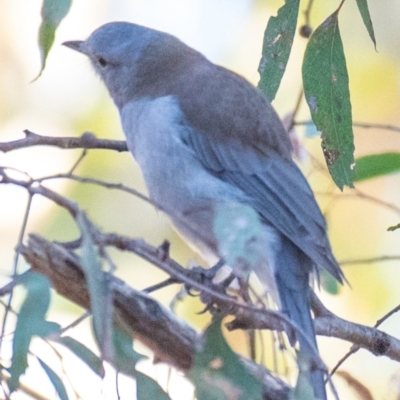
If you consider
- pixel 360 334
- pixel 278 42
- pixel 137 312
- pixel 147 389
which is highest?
pixel 278 42

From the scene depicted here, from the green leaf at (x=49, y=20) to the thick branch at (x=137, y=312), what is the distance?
424 mm

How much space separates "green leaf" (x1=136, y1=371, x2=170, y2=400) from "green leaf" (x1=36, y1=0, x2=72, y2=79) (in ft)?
2.29

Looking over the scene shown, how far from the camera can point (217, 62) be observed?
3.93m

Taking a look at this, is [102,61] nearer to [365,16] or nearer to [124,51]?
[124,51]

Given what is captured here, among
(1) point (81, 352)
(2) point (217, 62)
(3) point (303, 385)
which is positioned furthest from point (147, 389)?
(2) point (217, 62)

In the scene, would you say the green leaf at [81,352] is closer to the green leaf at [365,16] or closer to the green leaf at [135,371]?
the green leaf at [135,371]

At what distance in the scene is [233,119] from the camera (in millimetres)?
2580

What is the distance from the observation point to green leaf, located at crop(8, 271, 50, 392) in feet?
5.00

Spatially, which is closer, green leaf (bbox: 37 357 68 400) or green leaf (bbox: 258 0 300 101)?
green leaf (bbox: 37 357 68 400)

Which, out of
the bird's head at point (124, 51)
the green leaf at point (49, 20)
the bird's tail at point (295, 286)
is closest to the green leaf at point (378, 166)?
the bird's tail at point (295, 286)

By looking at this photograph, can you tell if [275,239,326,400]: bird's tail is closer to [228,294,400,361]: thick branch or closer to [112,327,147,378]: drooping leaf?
[228,294,400,361]: thick branch

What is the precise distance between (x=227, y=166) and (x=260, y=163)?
10cm

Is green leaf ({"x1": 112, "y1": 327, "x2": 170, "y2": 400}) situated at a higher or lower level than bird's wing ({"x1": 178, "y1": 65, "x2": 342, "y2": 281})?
lower

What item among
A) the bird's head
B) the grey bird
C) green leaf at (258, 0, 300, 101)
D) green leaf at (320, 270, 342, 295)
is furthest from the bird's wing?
the bird's head
